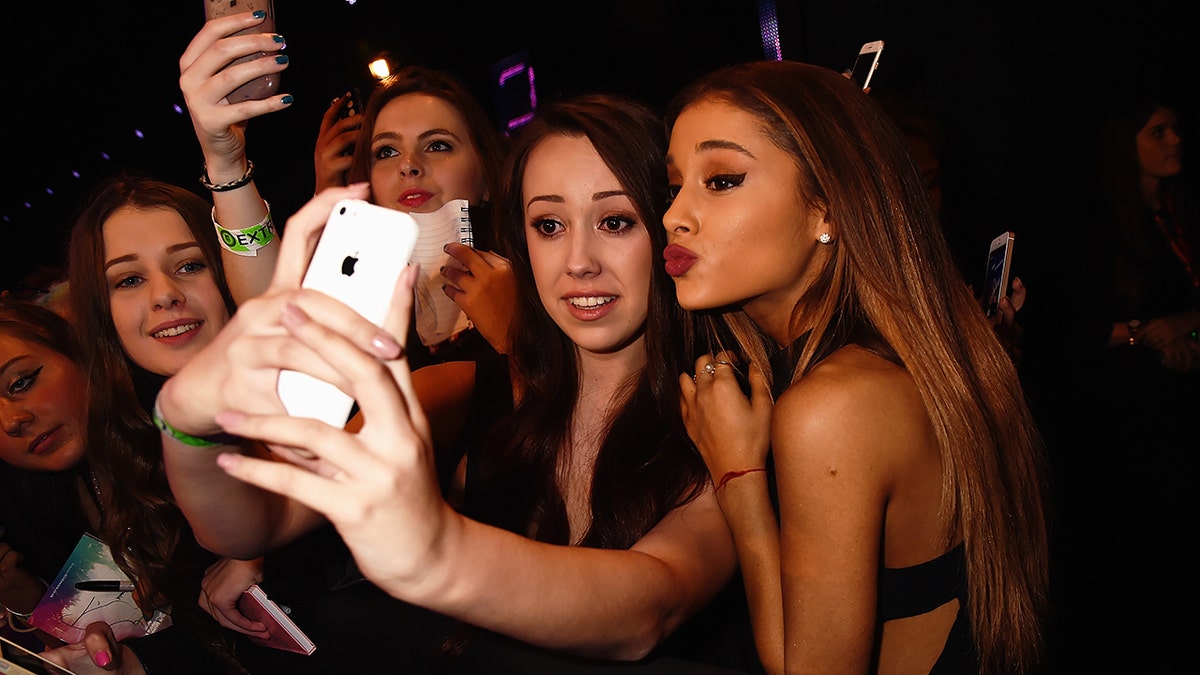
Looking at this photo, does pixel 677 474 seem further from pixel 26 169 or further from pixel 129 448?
pixel 26 169

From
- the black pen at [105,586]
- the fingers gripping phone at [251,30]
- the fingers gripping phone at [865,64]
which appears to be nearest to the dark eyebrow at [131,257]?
the fingers gripping phone at [251,30]

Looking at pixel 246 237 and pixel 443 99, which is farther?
pixel 443 99

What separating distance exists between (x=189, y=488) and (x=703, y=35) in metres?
3.77

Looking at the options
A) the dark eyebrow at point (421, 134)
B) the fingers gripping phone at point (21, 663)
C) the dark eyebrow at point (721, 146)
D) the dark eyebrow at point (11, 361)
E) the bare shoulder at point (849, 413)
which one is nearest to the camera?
the fingers gripping phone at point (21, 663)

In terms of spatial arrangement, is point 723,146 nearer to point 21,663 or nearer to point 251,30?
point 251,30

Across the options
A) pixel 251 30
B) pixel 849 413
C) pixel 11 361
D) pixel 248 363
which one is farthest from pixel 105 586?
pixel 849 413

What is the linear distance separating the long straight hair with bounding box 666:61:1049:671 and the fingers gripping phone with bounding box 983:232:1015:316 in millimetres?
999

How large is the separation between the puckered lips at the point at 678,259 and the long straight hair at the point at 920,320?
263 millimetres

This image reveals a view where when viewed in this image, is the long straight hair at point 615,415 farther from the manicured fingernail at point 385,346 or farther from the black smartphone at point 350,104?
the manicured fingernail at point 385,346

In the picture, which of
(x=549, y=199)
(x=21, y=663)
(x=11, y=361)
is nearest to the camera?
(x=21, y=663)

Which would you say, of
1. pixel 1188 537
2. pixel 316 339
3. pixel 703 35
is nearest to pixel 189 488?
pixel 316 339

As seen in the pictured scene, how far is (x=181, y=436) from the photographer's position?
106 centimetres

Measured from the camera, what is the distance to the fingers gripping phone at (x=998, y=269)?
268cm

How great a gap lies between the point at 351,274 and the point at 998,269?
240cm
